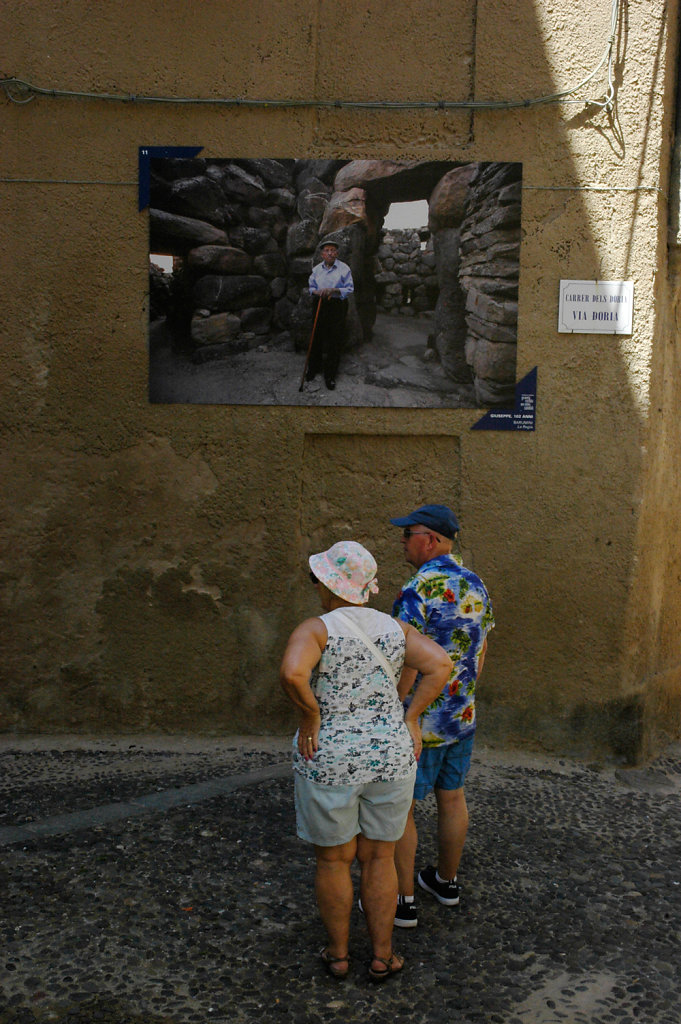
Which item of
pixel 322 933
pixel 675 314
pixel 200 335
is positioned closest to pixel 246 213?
pixel 200 335

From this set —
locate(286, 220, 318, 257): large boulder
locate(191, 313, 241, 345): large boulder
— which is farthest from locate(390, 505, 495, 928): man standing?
locate(286, 220, 318, 257): large boulder

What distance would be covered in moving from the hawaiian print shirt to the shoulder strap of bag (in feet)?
1.59

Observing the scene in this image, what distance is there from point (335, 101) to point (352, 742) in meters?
3.77

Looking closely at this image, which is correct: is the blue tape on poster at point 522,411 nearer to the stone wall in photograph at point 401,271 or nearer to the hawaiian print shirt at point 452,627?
the stone wall in photograph at point 401,271

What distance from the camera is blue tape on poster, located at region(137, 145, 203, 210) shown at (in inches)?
207

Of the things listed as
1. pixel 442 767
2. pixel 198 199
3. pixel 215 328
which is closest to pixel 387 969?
pixel 442 767

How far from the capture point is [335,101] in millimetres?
5242

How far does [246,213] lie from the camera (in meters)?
5.33

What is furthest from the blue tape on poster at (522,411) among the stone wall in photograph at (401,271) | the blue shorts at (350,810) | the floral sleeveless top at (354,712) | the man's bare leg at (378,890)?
the man's bare leg at (378,890)

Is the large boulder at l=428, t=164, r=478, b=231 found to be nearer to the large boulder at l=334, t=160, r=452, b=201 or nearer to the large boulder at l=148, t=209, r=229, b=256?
the large boulder at l=334, t=160, r=452, b=201

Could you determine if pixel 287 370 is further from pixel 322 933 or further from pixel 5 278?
pixel 322 933

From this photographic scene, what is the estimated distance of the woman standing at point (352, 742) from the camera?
114 inches

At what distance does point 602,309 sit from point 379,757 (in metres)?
3.27

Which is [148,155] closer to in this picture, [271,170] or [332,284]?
[271,170]
